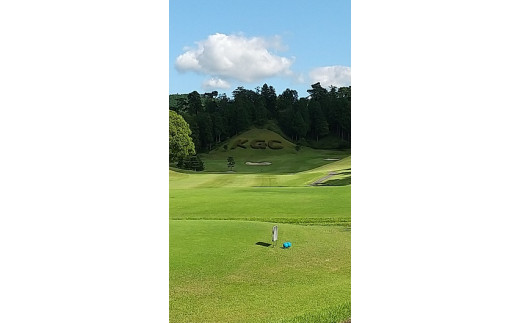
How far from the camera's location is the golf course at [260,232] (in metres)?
2.56

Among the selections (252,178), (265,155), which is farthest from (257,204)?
(265,155)

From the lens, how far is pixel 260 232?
9.85 feet

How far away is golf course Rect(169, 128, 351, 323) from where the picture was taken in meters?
2.56

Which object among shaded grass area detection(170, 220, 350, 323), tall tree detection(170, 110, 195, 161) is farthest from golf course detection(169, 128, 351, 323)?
tall tree detection(170, 110, 195, 161)

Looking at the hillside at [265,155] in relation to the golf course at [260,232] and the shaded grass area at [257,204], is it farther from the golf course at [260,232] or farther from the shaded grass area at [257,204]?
the shaded grass area at [257,204]

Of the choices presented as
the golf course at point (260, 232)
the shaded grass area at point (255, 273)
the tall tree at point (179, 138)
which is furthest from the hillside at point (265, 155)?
the shaded grass area at point (255, 273)

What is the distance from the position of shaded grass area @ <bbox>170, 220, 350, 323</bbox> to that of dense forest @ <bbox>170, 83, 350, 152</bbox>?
670mm

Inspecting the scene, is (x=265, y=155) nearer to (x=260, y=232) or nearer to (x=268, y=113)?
(x=268, y=113)

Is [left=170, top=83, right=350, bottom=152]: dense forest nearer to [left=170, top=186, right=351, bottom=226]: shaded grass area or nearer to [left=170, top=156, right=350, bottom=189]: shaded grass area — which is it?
[left=170, top=156, right=350, bottom=189]: shaded grass area
